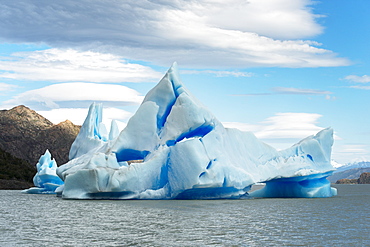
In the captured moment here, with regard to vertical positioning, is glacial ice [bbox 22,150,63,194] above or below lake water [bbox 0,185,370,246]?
above

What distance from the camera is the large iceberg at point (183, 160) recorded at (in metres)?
21.1

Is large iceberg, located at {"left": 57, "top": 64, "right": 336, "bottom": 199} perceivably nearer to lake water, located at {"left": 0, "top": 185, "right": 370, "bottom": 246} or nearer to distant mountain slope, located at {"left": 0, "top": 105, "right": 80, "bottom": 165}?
lake water, located at {"left": 0, "top": 185, "right": 370, "bottom": 246}

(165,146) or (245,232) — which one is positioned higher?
(165,146)

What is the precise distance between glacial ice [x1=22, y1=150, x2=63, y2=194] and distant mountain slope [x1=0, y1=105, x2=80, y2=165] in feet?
186

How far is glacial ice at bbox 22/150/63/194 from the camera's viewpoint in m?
34.2

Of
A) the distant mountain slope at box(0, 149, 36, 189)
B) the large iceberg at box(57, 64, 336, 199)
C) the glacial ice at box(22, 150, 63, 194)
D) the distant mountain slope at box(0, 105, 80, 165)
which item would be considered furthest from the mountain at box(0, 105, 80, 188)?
the large iceberg at box(57, 64, 336, 199)

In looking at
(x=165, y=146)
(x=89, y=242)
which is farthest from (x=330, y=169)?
(x=89, y=242)

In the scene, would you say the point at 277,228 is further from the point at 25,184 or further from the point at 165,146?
the point at 25,184

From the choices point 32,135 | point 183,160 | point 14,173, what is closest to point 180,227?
point 183,160

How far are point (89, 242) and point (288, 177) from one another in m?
14.8

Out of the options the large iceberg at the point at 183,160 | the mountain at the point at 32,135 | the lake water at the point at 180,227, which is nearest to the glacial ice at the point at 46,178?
the large iceberg at the point at 183,160

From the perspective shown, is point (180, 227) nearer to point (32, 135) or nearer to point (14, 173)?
point (14, 173)

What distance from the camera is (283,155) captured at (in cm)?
2558

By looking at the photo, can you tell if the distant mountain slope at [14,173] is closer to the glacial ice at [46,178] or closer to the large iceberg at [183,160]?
the glacial ice at [46,178]
